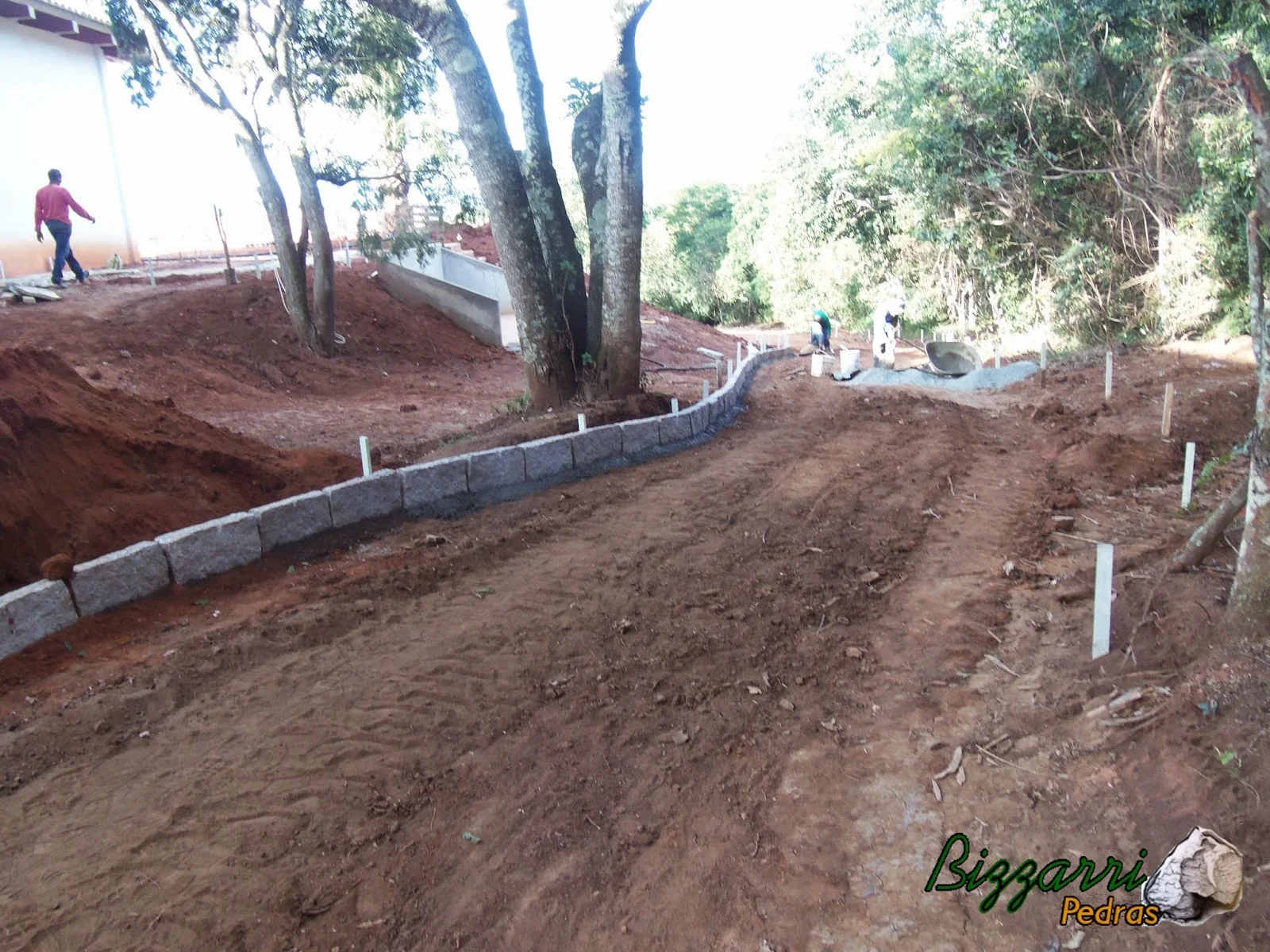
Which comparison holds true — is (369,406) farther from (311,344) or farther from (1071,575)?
(1071,575)

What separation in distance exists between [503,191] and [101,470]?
4.92 meters

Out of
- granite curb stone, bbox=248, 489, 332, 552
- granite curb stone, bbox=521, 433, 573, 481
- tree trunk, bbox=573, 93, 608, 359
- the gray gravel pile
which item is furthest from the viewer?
the gray gravel pile

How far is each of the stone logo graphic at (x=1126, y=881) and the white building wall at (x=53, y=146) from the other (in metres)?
19.3

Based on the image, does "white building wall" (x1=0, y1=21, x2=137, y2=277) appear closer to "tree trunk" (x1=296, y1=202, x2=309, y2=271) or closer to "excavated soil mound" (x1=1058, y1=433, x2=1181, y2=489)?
"tree trunk" (x1=296, y1=202, x2=309, y2=271)

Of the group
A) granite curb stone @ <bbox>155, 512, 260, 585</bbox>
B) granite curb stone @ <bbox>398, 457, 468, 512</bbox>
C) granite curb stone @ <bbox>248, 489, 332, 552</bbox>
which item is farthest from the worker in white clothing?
granite curb stone @ <bbox>155, 512, 260, 585</bbox>

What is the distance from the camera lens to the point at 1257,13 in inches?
549

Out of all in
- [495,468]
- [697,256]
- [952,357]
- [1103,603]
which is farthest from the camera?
[697,256]

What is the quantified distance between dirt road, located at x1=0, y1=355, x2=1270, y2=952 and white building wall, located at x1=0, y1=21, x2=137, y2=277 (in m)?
15.7

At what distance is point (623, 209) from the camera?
9.78 meters

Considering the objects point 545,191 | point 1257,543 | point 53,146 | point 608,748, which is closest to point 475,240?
point 53,146

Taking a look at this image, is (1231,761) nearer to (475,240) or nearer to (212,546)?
(212,546)

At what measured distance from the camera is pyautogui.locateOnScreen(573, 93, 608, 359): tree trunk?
10.2m

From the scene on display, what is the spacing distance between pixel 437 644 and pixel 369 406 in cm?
808

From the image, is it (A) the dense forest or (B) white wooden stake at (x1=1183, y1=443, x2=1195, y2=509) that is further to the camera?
(A) the dense forest
